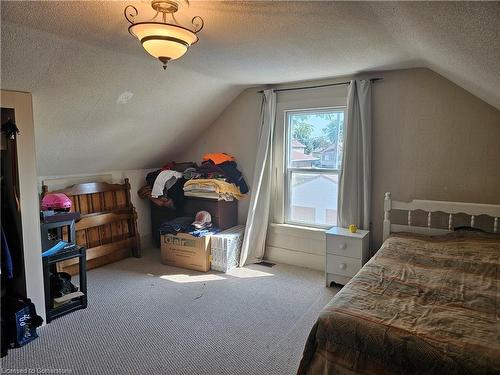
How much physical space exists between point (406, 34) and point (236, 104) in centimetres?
261

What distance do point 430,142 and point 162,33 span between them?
275 centimetres

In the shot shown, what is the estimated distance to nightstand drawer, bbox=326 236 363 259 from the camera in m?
3.30

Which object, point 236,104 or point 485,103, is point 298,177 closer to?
point 236,104

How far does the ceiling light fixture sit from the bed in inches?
66.1

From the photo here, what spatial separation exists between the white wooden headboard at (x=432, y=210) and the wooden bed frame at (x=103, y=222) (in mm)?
3162

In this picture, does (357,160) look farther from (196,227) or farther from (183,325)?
(183,325)

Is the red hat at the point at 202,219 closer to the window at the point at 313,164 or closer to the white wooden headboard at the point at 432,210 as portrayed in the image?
the window at the point at 313,164

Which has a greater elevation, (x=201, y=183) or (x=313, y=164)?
(x=313, y=164)

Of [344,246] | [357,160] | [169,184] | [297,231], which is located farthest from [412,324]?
[169,184]

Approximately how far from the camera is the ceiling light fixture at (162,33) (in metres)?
1.76

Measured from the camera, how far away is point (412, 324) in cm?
155

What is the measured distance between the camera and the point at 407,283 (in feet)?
6.69

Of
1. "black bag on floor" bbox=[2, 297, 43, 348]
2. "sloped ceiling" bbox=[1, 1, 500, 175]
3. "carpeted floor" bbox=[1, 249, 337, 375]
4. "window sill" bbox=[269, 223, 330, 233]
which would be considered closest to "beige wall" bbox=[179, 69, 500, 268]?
"sloped ceiling" bbox=[1, 1, 500, 175]

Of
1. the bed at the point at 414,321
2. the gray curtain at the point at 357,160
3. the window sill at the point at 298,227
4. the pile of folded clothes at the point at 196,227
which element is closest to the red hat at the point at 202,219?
the pile of folded clothes at the point at 196,227
